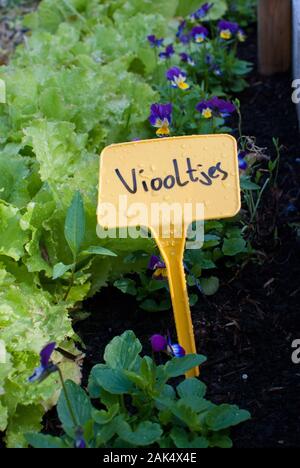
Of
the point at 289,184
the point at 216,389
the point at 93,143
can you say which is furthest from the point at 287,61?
the point at 216,389

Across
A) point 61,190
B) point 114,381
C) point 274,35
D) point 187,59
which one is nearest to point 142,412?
point 114,381

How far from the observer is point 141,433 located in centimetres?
169

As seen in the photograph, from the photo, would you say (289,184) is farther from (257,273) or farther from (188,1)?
(188,1)

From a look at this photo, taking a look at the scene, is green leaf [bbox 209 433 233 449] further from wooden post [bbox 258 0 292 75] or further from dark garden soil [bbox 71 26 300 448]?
wooden post [bbox 258 0 292 75]

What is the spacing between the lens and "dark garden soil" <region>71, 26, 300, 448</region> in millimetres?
1948

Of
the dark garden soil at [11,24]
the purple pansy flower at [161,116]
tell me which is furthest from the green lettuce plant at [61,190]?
the dark garden soil at [11,24]

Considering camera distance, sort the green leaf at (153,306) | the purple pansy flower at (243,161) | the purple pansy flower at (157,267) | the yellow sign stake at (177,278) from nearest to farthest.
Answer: the yellow sign stake at (177,278), the purple pansy flower at (157,267), the green leaf at (153,306), the purple pansy flower at (243,161)

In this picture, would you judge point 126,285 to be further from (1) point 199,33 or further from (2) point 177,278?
(1) point 199,33

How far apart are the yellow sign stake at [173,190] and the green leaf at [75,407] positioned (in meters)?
0.29

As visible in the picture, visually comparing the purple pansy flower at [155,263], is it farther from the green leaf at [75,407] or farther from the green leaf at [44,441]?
the green leaf at [44,441]

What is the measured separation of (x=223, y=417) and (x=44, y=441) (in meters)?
0.40

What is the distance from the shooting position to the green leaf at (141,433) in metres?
1.66

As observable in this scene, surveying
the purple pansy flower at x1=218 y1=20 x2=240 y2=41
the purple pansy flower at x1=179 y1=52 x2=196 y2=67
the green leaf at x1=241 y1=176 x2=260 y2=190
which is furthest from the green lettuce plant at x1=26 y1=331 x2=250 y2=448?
the purple pansy flower at x1=218 y1=20 x2=240 y2=41

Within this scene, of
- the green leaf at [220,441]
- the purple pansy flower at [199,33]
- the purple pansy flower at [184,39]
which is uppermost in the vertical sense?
the purple pansy flower at [199,33]
